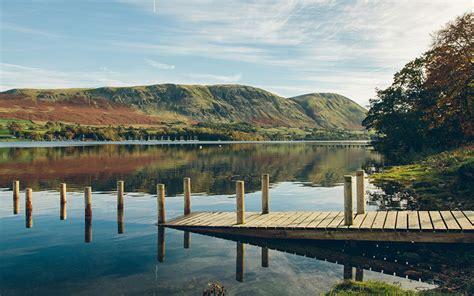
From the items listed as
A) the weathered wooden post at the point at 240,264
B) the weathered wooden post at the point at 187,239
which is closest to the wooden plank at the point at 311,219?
the weathered wooden post at the point at 240,264

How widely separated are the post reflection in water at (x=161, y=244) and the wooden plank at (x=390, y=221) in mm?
10253

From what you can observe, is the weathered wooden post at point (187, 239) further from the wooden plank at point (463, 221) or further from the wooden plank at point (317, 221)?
the wooden plank at point (463, 221)

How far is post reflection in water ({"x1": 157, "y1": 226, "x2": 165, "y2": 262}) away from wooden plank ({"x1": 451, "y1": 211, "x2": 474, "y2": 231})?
1332 centimetres

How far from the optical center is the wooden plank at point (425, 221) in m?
17.7

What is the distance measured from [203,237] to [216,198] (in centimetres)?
1522

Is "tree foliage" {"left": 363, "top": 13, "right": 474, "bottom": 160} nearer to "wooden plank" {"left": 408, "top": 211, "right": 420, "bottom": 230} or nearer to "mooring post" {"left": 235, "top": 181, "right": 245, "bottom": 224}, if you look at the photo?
"wooden plank" {"left": 408, "top": 211, "right": 420, "bottom": 230}

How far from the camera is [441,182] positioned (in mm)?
35188

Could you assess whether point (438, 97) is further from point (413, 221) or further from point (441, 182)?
point (413, 221)

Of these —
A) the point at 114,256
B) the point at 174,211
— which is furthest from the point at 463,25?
the point at 114,256

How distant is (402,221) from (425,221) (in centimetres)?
100

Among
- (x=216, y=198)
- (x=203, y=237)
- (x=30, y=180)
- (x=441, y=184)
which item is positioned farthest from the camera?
(x=30, y=180)

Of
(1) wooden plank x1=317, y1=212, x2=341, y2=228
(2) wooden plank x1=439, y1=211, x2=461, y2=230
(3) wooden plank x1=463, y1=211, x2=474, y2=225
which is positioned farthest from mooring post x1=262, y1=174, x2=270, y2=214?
(3) wooden plank x1=463, y1=211, x2=474, y2=225

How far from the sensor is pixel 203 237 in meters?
21.8

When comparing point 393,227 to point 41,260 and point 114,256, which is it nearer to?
point 114,256
